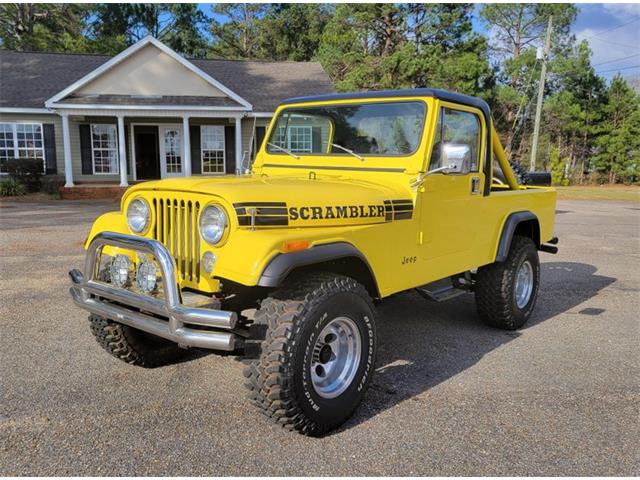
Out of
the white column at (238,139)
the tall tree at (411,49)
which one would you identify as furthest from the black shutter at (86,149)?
the tall tree at (411,49)

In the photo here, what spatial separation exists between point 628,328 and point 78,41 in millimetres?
33693

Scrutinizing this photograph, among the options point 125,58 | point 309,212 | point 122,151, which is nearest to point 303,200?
point 309,212

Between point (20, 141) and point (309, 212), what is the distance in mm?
19058

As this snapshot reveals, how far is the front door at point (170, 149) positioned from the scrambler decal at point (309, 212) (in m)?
17.5

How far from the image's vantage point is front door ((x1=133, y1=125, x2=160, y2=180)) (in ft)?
66.8

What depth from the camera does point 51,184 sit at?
1791 centimetres

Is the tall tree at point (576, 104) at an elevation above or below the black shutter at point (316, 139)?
above

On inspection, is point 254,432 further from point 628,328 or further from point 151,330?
point 628,328

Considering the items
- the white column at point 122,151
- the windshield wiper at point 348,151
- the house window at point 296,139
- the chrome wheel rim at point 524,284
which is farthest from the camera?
the white column at point 122,151

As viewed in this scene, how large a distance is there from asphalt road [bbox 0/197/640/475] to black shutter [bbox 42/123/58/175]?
14829 mm

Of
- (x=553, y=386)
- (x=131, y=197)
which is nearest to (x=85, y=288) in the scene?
(x=131, y=197)

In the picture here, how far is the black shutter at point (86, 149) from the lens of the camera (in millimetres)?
19016

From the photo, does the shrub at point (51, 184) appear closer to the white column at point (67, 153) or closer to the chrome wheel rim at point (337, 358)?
the white column at point (67, 153)

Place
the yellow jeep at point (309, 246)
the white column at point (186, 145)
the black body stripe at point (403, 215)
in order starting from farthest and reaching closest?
the white column at point (186, 145)
the black body stripe at point (403, 215)
the yellow jeep at point (309, 246)
